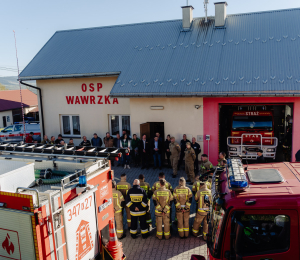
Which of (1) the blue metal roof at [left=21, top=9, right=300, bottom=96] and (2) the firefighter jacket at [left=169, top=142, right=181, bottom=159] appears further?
(1) the blue metal roof at [left=21, top=9, right=300, bottom=96]

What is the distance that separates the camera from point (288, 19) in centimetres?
1529

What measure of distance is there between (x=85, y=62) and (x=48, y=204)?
1282 cm

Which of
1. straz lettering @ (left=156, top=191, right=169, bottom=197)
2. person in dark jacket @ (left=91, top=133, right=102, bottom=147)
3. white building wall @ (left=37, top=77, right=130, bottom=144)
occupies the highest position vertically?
white building wall @ (left=37, top=77, right=130, bottom=144)

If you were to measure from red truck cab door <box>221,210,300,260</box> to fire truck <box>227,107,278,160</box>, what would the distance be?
9.66 m

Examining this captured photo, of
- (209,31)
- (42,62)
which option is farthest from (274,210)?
(42,62)

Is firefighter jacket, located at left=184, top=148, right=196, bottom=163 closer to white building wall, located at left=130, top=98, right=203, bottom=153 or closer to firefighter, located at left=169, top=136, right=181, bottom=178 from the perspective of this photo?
firefighter, located at left=169, top=136, right=181, bottom=178

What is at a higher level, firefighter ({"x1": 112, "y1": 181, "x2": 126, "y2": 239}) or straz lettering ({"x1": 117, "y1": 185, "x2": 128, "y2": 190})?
straz lettering ({"x1": 117, "y1": 185, "x2": 128, "y2": 190})

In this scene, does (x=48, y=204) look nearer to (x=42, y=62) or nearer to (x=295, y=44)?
(x=295, y=44)

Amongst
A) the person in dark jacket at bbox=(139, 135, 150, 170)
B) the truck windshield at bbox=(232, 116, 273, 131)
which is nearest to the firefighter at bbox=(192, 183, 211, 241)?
the person in dark jacket at bbox=(139, 135, 150, 170)

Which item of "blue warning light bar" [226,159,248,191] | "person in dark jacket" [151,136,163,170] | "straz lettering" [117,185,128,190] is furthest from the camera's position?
"person in dark jacket" [151,136,163,170]

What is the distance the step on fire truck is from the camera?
471 cm

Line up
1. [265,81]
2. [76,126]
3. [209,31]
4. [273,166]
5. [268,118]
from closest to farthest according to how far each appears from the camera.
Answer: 1. [273,166]
2. [265,81]
3. [268,118]
4. [209,31]
5. [76,126]

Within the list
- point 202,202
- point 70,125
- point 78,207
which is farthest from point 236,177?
point 70,125

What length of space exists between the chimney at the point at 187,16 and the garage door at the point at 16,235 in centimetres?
1427
